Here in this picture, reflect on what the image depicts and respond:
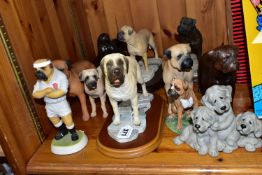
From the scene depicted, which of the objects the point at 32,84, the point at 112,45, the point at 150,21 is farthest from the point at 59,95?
the point at 150,21

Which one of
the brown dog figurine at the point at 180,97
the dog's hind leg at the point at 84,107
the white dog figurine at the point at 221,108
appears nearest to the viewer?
the white dog figurine at the point at 221,108

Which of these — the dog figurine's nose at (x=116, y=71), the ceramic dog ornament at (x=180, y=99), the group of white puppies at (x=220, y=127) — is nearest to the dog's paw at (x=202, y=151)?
the group of white puppies at (x=220, y=127)

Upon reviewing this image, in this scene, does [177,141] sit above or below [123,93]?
below

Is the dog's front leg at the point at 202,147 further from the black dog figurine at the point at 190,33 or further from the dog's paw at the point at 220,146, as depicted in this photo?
the black dog figurine at the point at 190,33

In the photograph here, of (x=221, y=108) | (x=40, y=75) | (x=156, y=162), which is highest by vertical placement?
(x=40, y=75)

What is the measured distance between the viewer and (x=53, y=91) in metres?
0.75

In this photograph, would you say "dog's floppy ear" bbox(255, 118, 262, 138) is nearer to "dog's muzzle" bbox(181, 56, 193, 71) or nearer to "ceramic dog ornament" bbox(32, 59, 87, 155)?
"dog's muzzle" bbox(181, 56, 193, 71)

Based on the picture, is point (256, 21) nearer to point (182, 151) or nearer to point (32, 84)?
point (182, 151)

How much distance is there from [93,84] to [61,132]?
0.16 meters

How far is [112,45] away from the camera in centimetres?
94

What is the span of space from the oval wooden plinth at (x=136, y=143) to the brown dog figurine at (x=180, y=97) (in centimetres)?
6

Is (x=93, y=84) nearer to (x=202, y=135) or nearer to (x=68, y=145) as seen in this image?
(x=68, y=145)

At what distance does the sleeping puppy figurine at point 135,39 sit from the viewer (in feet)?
3.04

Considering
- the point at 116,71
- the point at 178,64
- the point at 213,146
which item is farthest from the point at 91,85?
the point at 213,146
